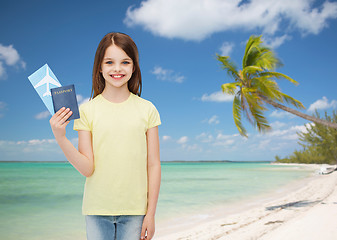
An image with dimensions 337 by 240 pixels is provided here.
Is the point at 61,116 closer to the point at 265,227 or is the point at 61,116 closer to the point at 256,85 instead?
the point at 265,227

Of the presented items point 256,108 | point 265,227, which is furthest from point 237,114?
point 265,227

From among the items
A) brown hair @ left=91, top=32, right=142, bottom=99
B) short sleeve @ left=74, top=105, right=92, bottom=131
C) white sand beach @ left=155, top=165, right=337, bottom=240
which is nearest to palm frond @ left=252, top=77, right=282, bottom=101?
white sand beach @ left=155, top=165, right=337, bottom=240

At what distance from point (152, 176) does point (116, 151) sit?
0.23 m

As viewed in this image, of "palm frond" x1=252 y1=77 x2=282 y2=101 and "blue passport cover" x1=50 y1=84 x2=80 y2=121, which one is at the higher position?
"palm frond" x1=252 y1=77 x2=282 y2=101

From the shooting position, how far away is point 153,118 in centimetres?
151

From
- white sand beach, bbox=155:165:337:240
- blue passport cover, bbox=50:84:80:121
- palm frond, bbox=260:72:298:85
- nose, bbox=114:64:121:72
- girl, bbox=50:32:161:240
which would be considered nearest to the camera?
blue passport cover, bbox=50:84:80:121

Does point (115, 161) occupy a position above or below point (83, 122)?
below

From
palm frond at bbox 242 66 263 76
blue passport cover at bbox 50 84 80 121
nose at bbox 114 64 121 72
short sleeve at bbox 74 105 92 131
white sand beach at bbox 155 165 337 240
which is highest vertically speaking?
palm frond at bbox 242 66 263 76

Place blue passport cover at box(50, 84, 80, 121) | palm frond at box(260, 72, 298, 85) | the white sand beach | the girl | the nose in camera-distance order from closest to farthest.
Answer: blue passport cover at box(50, 84, 80, 121)
the girl
the nose
the white sand beach
palm frond at box(260, 72, 298, 85)

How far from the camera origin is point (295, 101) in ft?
27.7

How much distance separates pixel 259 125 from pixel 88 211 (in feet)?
27.9

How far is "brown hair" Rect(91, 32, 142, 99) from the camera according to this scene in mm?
1479

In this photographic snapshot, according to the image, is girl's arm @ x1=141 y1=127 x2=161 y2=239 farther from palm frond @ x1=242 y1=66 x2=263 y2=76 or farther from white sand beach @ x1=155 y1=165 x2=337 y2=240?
palm frond @ x1=242 y1=66 x2=263 y2=76

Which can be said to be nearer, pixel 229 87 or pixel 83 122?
pixel 83 122
